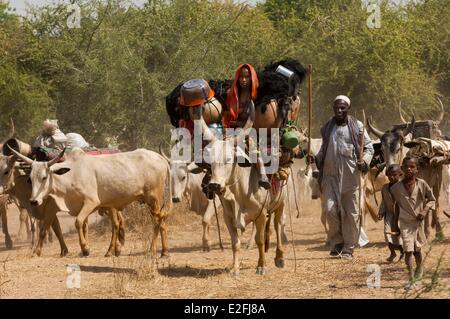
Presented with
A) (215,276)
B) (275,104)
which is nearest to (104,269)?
(215,276)

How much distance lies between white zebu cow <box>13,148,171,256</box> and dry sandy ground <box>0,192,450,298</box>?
2.09 ft

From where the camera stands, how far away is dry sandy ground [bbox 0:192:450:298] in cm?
939

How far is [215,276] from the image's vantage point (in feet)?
35.1

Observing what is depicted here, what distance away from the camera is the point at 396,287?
363 inches

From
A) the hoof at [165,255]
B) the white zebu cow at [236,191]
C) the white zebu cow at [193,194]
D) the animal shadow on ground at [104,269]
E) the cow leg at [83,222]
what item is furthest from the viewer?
the white zebu cow at [193,194]

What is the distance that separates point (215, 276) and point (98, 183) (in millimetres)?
3644

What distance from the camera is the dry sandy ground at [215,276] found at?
9.39 meters

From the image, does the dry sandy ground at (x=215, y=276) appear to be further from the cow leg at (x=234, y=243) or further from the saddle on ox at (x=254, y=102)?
the saddle on ox at (x=254, y=102)

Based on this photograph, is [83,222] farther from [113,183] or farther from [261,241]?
[261,241]

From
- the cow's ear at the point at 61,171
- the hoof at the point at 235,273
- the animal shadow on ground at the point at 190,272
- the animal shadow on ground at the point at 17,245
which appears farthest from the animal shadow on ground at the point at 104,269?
the animal shadow on ground at the point at 17,245

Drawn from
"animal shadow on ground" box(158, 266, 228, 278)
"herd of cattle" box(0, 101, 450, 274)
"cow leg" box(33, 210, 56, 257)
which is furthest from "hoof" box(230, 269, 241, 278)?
"cow leg" box(33, 210, 56, 257)

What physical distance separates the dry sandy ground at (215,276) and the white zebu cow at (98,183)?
25.1 inches
